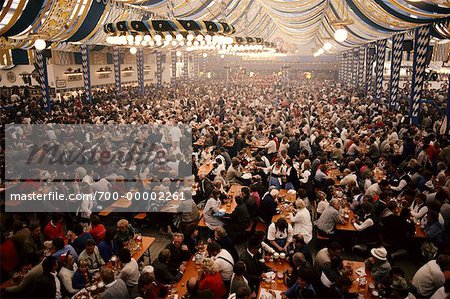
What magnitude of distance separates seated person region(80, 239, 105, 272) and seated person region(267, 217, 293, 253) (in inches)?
95.6

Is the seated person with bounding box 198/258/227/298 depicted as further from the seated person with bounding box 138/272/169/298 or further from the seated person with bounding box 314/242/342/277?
the seated person with bounding box 314/242/342/277

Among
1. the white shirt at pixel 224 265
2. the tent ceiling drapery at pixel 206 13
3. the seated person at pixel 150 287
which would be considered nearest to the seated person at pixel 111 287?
the seated person at pixel 150 287

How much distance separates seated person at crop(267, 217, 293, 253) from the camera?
5.13m

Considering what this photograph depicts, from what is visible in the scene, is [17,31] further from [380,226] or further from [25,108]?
[380,226]

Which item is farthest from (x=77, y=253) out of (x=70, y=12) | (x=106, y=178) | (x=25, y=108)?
(x=25, y=108)

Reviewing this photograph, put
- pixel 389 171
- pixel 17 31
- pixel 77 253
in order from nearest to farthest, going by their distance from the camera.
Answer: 1. pixel 77 253
2. pixel 389 171
3. pixel 17 31

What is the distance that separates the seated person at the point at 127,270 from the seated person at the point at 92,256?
1.35ft

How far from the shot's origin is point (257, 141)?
11.2 m

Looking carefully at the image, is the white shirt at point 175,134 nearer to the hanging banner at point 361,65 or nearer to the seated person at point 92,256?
the seated person at point 92,256

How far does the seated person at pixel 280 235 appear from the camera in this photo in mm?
5129

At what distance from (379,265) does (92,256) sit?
12.3 feet

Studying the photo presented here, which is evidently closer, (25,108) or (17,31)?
(17,31)

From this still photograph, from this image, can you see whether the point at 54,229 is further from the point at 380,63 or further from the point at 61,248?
the point at 380,63

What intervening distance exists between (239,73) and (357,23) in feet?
92.0
